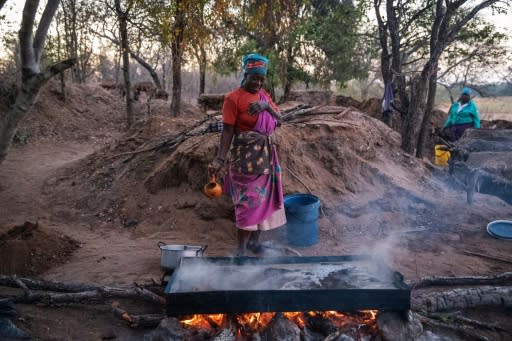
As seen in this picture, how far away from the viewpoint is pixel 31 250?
4160mm

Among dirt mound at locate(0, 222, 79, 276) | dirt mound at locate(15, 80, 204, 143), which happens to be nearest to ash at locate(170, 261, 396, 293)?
dirt mound at locate(0, 222, 79, 276)

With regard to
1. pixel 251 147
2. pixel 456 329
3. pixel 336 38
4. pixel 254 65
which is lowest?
pixel 456 329

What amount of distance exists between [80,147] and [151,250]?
851 cm

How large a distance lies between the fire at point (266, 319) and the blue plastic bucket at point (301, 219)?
5.56 ft

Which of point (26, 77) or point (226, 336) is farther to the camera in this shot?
point (26, 77)

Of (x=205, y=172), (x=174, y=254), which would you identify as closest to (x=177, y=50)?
(x=205, y=172)

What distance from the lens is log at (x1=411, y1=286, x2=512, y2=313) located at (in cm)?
324

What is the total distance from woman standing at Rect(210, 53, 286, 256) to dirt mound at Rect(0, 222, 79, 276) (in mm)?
2074

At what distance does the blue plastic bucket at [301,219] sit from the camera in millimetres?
4562

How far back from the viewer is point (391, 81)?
9.26 metres

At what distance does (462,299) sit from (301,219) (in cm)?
179

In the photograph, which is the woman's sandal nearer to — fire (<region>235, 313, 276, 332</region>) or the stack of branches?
the stack of branches

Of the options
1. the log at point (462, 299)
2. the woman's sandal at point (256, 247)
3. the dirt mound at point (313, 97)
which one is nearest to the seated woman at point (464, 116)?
the dirt mound at point (313, 97)

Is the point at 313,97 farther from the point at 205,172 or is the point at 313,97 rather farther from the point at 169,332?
the point at 169,332
